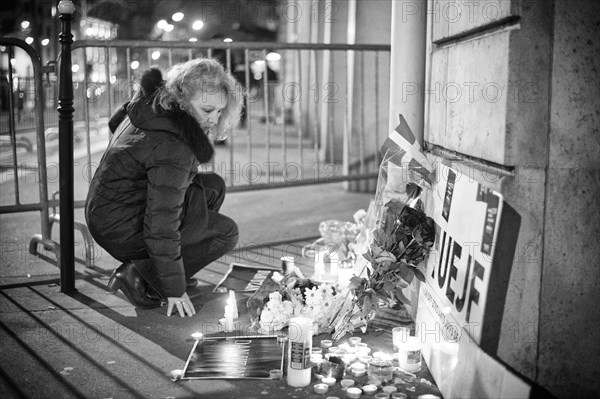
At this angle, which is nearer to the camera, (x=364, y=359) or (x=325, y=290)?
(x=364, y=359)

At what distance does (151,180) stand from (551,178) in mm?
2066

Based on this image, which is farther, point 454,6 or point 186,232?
point 186,232

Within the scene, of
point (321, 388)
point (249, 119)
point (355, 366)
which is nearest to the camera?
point (321, 388)

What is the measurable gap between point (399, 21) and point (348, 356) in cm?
211

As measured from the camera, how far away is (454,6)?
3787 mm

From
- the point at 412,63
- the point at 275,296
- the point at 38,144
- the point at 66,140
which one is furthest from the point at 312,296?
the point at 38,144

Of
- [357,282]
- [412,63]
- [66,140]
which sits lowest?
[357,282]

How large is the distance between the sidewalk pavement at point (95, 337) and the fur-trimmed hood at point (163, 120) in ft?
3.22

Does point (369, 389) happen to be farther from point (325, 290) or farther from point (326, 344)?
point (325, 290)

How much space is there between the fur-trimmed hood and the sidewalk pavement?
981mm

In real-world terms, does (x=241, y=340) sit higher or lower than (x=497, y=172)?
lower

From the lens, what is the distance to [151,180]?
4059 millimetres

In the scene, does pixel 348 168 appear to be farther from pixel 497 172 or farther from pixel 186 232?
pixel 497 172

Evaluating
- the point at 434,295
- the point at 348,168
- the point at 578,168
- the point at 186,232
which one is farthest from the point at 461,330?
the point at 348,168
